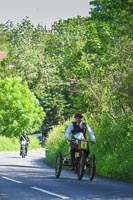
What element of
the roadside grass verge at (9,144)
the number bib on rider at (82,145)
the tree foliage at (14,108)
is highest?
the tree foliage at (14,108)

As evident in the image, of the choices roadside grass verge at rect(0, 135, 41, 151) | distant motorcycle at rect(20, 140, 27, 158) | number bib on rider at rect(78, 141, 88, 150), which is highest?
roadside grass verge at rect(0, 135, 41, 151)

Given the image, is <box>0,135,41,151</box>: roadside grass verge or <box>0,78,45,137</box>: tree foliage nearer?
<box>0,135,41,151</box>: roadside grass verge

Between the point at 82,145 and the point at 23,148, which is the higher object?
the point at 23,148

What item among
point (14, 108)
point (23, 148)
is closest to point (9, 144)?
point (14, 108)

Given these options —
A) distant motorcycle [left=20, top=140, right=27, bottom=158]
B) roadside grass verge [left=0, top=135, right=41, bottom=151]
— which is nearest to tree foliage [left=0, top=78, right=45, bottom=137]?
roadside grass verge [left=0, top=135, right=41, bottom=151]

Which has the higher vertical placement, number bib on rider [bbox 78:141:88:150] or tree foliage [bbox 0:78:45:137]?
Result: tree foliage [bbox 0:78:45:137]

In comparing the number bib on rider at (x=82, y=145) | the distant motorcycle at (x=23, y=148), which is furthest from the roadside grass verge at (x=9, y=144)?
the number bib on rider at (x=82, y=145)

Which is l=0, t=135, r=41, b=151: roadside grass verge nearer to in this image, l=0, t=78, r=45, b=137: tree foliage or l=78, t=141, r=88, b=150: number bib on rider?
l=0, t=78, r=45, b=137: tree foliage

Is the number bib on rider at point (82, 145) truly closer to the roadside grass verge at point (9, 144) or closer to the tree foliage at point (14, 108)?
the roadside grass verge at point (9, 144)

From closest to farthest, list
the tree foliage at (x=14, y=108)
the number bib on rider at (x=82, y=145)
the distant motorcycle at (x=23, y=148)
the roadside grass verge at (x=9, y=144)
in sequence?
the number bib on rider at (x=82, y=145)
the distant motorcycle at (x=23, y=148)
the roadside grass verge at (x=9, y=144)
the tree foliage at (x=14, y=108)

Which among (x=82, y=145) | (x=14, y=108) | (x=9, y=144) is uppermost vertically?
(x=14, y=108)

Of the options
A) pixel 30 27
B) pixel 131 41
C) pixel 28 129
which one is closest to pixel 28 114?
pixel 28 129

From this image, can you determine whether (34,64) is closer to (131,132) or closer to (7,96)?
(7,96)

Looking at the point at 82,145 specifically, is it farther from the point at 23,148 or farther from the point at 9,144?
the point at 9,144
